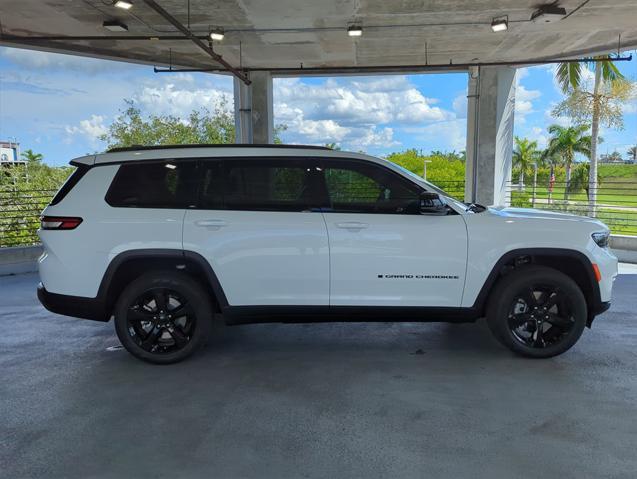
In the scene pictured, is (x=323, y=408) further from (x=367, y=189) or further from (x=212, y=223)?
(x=367, y=189)

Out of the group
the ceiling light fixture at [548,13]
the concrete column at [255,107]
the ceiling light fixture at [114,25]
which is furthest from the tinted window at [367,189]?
the concrete column at [255,107]

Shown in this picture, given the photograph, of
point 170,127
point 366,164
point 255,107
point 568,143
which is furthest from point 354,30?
point 568,143

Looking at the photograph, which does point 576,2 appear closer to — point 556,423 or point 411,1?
point 411,1

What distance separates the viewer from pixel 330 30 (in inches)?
351

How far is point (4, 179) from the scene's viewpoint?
10.8 m

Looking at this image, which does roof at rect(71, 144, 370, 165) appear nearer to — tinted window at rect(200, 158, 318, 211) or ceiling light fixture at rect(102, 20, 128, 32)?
tinted window at rect(200, 158, 318, 211)

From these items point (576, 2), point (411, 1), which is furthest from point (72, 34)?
point (576, 2)

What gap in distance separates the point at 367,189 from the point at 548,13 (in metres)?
5.77

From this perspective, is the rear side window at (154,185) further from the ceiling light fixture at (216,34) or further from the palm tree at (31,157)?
the palm tree at (31,157)

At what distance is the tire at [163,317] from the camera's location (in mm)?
3998

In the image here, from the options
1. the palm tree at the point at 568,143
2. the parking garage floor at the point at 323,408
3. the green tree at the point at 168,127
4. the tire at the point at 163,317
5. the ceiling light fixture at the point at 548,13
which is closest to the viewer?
the parking garage floor at the point at 323,408

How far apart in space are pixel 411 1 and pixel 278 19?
2.30m

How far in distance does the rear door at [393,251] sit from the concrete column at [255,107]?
8.78m

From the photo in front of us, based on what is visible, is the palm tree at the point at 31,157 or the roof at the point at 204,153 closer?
the roof at the point at 204,153
